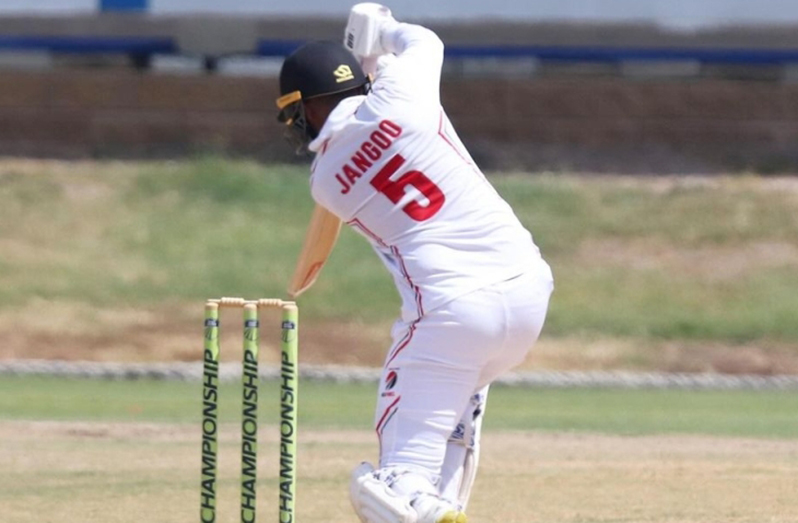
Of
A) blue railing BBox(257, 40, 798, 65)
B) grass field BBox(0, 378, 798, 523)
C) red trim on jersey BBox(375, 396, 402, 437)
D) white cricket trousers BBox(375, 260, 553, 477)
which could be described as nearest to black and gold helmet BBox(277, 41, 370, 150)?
white cricket trousers BBox(375, 260, 553, 477)

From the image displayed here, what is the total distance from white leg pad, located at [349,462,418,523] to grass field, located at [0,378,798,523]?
1.89 metres

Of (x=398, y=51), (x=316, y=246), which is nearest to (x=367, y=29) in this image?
(x=398, y=51)

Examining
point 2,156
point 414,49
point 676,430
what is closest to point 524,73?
point 2,156

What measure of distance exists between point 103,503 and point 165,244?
13.9m

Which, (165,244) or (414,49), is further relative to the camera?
(165,244)

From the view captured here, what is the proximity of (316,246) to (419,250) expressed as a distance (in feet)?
2.05

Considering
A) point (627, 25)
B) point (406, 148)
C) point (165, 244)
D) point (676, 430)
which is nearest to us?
point (406, 148)

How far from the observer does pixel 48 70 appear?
23.3 m

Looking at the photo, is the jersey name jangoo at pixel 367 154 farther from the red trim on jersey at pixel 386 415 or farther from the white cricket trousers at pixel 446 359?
the red trim on jersey at pixel 386 415

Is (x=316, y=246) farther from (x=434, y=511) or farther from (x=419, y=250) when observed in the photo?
(x=434, y=511)

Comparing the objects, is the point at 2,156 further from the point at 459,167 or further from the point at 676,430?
the point at 459,167

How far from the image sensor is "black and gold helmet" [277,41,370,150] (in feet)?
16.5

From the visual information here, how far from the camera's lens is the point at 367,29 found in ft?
17.4

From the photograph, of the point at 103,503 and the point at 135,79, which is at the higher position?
the point at 103,503
